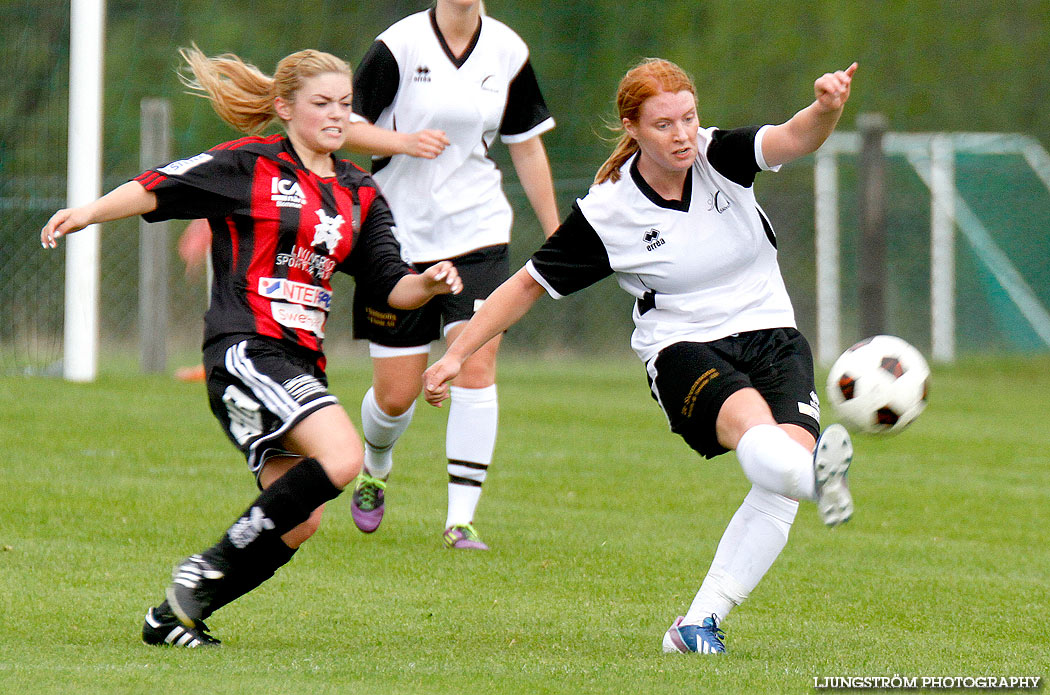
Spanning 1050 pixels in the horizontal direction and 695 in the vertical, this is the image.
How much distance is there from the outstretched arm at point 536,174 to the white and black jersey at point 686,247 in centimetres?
185

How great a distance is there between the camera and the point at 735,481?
299 inches

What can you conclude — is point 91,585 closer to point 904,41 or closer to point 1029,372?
point 1029,372

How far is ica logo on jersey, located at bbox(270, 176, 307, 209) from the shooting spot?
425 centimetres

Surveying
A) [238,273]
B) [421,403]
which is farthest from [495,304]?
[421,403]

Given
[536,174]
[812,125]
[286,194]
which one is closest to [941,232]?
[536,174]

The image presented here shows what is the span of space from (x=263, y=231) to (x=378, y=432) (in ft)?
6.20

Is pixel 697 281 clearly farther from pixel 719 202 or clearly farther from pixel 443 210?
pixel 443 210

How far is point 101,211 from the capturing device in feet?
12.9

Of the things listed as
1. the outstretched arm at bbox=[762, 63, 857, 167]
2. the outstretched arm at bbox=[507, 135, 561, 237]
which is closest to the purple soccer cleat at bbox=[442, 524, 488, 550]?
the outstretched arm at bbox=[507, 135, 561, 237]

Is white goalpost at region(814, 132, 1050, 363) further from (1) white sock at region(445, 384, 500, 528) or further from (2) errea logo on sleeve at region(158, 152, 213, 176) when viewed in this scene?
(2) errea logo on sleeve at region(158, 152, 213, 176)

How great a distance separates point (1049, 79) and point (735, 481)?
12.2m

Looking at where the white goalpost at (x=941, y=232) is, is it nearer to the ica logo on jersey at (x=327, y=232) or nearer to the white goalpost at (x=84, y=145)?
the white goalpost at (x=84, y=145)

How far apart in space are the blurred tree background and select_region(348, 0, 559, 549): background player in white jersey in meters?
6.47

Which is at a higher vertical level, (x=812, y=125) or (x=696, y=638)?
(x=812, y=125)
